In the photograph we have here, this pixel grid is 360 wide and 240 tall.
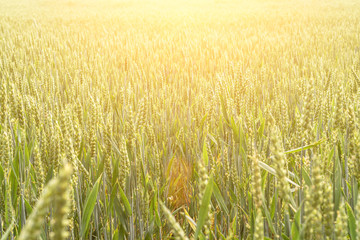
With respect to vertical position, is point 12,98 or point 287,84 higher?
point 12,98

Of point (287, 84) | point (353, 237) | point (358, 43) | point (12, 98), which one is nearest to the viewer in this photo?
point (353, 237)

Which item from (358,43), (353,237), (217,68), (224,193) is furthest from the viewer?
(358,43)

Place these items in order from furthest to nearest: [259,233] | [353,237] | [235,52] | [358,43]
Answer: [358,43], [235,52], [353,237], [259,233]

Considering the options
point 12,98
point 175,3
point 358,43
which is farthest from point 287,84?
point 175,3

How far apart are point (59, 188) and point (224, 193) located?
3.26 feet

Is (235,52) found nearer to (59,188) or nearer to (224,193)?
(224,193)

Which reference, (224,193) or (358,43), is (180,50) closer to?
(358,43)

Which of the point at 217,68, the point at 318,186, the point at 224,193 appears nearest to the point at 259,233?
the point at 318,186

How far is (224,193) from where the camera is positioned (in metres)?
1.16

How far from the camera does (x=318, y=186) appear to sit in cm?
39

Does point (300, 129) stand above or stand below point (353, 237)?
above

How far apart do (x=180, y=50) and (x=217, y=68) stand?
2.81 feet

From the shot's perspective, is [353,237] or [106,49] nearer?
[353,237]

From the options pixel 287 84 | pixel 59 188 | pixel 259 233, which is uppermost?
pixel 59 188
